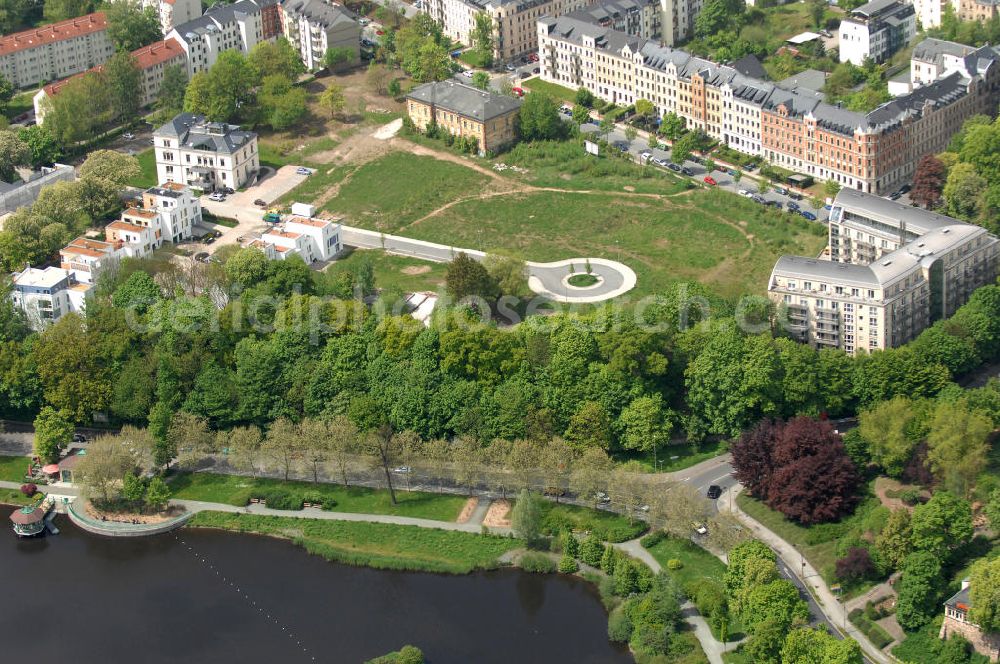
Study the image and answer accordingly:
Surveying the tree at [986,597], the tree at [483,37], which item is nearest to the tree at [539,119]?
the tree at [483,37]

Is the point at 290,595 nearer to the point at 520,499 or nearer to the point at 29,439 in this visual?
the point at 520,499

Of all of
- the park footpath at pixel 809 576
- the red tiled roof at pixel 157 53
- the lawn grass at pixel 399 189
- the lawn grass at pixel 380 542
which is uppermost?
the red tiled roof at pixel 157 53

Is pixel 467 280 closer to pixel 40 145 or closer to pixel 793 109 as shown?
pixel 793 109

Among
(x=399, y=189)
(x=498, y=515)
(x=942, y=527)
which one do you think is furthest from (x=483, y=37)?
(x=942, y=527)

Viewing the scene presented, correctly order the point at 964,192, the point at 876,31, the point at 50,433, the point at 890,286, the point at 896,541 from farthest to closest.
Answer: the point at 876,31 → the point at 964,192 → the point at 50,433 → the point at 890,286 → the point at 896,541

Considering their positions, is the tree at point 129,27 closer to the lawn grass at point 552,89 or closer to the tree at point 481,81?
the tree at point 481,81

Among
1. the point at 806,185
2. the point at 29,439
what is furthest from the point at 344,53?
the point at 29,439

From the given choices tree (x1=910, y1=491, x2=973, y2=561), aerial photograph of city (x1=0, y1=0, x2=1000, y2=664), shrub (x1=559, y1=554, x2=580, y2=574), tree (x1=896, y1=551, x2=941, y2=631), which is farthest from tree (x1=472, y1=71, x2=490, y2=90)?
tree (x1=896, y1=551, x2=941, y2=631)
